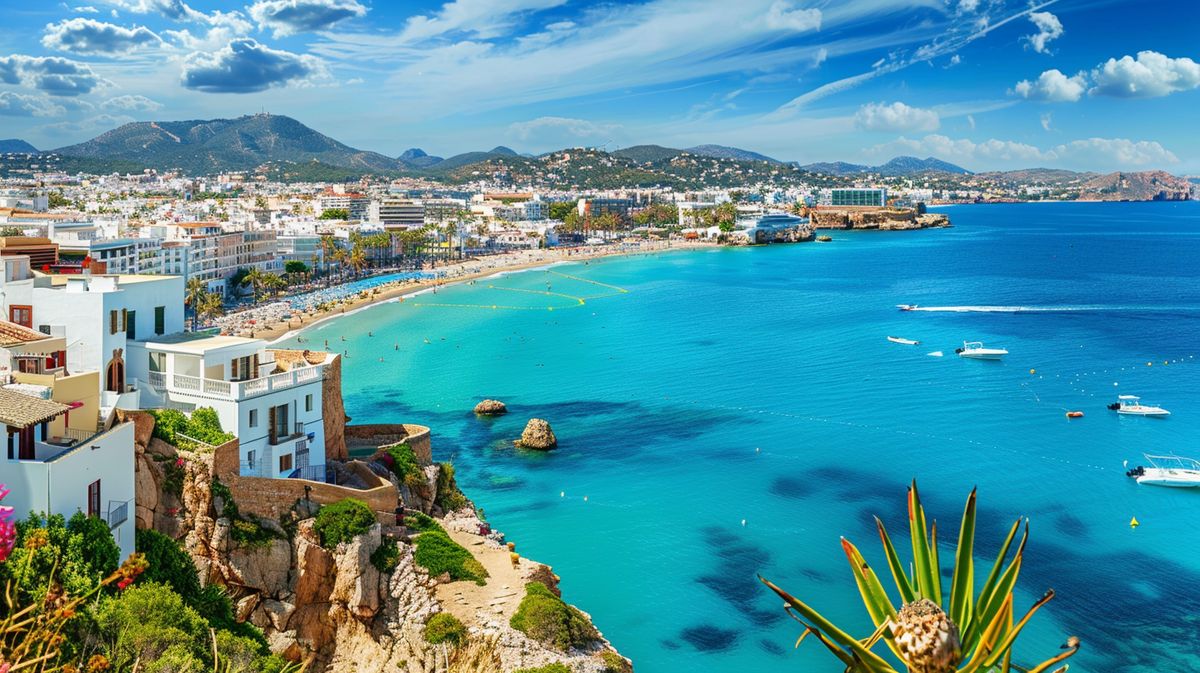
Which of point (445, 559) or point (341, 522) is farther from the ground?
point (341, 522)

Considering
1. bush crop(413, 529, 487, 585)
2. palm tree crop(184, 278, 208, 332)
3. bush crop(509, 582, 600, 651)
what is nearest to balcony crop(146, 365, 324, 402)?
bush crop(413, 529, 487, 585)

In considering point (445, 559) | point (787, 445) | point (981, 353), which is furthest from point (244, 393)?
point (981, 353)

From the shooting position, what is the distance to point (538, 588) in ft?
75.2

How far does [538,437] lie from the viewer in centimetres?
4622

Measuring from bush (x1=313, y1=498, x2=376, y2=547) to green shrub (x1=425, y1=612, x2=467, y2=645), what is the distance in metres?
2.64

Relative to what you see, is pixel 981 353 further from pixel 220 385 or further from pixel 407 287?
pixel 407 287

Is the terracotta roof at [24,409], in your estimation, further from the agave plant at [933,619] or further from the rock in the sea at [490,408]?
the rock in the sea at [490,408]

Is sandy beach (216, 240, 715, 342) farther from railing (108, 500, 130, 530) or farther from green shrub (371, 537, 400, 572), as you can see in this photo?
railing (108, 500, 130, 530)

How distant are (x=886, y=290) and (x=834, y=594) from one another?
89546 mm

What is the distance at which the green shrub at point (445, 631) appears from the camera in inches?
822

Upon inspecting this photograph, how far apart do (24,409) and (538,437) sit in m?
30.7

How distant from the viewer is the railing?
1761cm

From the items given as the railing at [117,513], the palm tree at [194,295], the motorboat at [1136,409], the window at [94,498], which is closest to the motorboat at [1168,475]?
the motorboat at [1136,409]

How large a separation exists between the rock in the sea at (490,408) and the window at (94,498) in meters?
35.6
